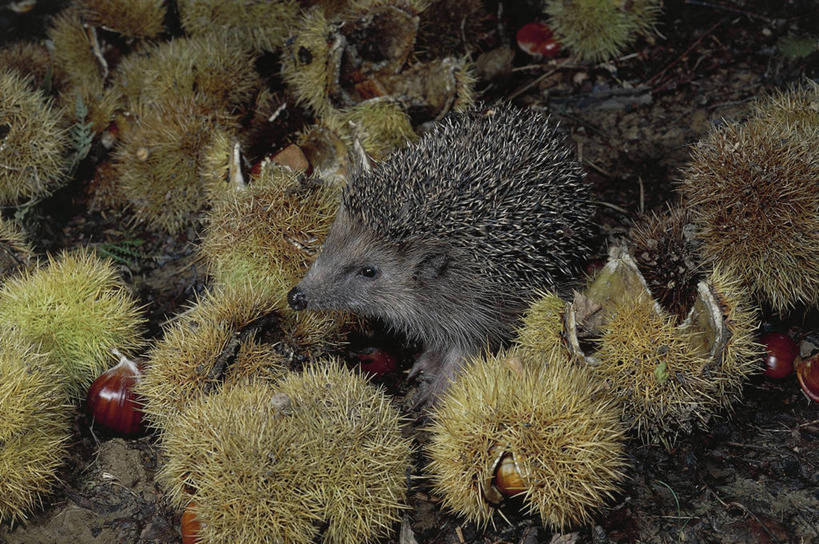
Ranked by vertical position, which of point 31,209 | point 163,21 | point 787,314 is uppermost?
point 163,21

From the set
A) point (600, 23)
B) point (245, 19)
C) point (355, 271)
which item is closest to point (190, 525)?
point (355, 271)

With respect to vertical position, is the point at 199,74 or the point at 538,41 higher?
the point at 199,74

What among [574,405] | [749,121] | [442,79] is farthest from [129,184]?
[749,121]

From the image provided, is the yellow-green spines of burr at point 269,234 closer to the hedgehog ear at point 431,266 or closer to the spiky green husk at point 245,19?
the hedgehog ear at point 431,266

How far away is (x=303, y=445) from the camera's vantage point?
7.97 ft

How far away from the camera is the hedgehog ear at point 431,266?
332 cm

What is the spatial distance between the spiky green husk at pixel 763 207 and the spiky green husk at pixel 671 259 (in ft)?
0.25

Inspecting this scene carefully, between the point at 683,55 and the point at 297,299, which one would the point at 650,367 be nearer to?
the point at 297,299

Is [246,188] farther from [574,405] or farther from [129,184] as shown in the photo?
[574,405]

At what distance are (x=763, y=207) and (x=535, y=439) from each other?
4.42 feet

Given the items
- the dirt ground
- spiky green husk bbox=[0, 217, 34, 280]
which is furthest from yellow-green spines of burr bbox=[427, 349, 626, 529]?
spiky green husk bbox=[0, 217, 34, 280]

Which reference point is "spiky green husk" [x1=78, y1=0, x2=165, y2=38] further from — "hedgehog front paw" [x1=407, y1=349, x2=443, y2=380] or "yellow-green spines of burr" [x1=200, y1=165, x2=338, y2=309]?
"hedgehog front paw" [x1=407, y1=349, x2=443, y2=380]

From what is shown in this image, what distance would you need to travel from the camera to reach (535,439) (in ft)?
7.96

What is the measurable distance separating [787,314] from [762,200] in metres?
0.81
